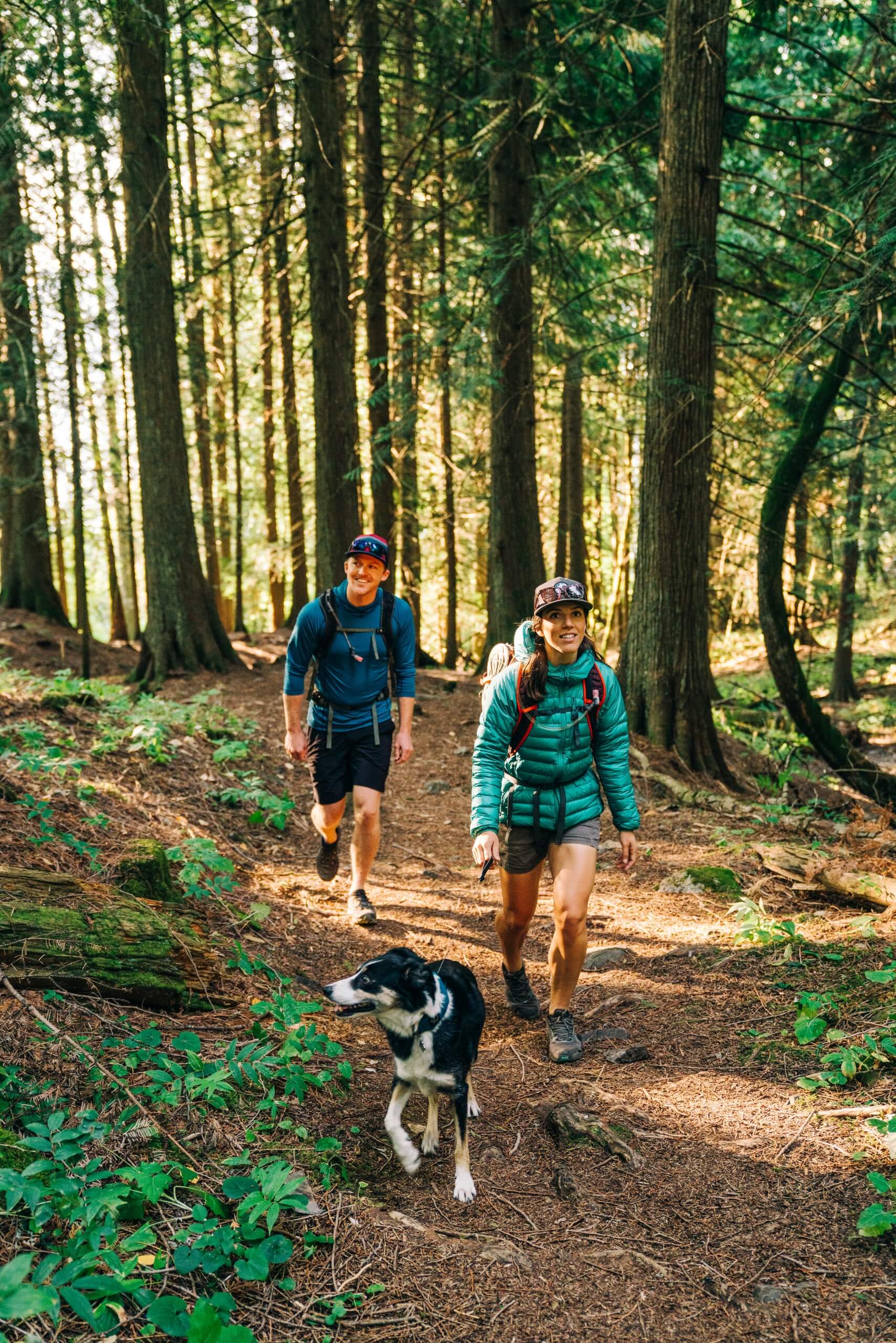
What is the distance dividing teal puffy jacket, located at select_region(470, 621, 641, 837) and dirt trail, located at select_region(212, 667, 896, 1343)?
1211mm

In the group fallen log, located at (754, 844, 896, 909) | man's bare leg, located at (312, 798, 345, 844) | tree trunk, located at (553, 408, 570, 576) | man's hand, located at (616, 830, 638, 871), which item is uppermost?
tree trunk, located at (553, 408, 570, 576)

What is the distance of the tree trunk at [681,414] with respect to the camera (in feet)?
28.0

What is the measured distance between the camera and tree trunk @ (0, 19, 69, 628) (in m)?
15.1

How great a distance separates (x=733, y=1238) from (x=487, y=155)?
11.9 meters

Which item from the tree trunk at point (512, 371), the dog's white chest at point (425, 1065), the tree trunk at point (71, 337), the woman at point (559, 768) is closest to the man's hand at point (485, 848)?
the woman at point (559, 768)

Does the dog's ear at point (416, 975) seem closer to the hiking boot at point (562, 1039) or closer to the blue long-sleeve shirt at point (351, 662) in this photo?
the hiking boot at point (562, 1039)

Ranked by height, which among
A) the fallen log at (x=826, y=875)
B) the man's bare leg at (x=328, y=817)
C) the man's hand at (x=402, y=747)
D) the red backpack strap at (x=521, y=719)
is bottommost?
the fallen log at (x=826, y=875)

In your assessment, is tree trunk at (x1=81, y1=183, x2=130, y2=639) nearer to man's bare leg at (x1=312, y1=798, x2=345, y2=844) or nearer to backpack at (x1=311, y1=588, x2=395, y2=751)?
backpack at (x1=311, y1=588, x2=395, y2=751)

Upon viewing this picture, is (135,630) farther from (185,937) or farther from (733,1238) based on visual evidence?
(733,1238)

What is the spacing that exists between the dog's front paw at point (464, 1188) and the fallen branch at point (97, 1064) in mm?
938

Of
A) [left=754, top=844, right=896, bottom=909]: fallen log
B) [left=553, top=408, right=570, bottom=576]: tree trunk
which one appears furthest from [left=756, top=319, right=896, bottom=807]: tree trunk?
[left=553, top=408, right=570, bottom=576]: tree trunk

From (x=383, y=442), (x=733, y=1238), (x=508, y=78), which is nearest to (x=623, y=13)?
Answer: (x=508, y=78)

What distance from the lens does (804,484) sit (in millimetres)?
15281

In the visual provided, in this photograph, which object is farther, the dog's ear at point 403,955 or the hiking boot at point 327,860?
the hiking boot at point 327,860
